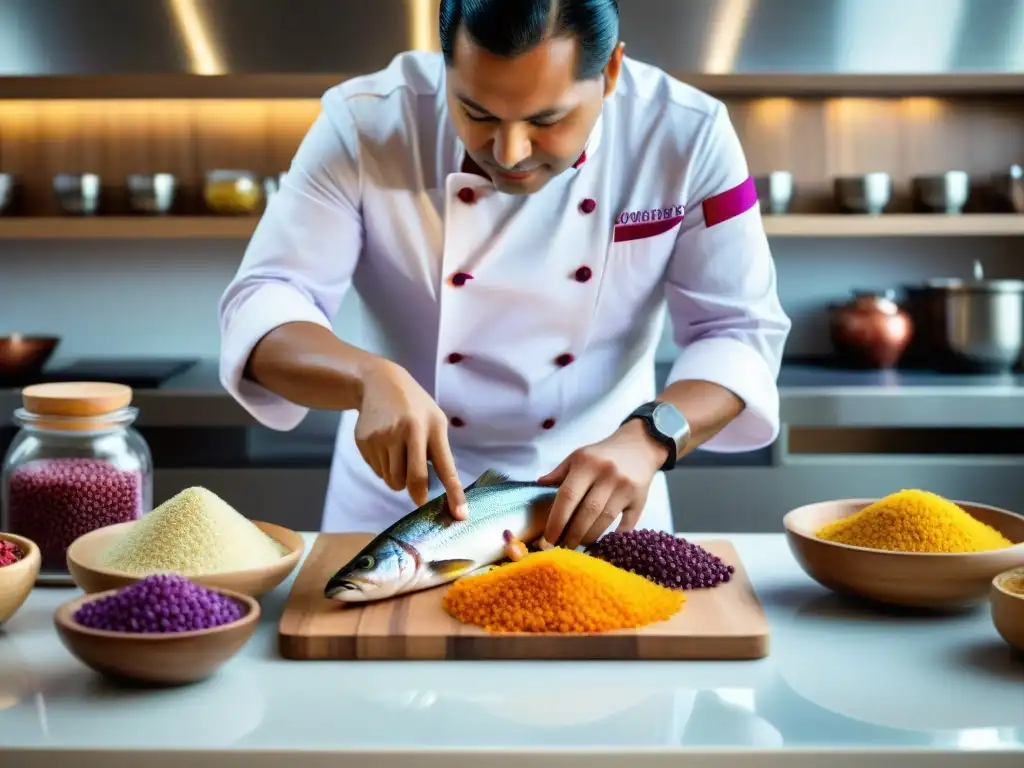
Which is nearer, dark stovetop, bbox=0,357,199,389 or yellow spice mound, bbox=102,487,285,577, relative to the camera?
yellow spice mound, bbox=102,487,285,577

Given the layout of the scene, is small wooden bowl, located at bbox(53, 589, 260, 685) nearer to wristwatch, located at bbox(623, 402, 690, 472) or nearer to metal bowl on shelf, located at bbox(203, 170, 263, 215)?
wristwatch, located at bbox(623, 402, 690, 472)

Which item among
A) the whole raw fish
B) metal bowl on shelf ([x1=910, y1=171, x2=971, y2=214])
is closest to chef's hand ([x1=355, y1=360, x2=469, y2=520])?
the whole raw fish

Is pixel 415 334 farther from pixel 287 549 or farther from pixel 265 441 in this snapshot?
pixel 265 441

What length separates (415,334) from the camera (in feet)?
6.52

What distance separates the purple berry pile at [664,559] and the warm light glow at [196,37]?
2246 mm

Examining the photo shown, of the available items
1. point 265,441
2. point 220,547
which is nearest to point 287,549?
point 220,547

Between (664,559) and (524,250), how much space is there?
24.1 inches

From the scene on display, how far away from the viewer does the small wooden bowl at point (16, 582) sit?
128cm

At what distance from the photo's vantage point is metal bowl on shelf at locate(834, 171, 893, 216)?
338 cm

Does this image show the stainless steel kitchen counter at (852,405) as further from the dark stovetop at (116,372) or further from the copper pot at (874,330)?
the copper pot at (874,330)

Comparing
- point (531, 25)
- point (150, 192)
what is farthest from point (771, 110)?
point (531, 25)

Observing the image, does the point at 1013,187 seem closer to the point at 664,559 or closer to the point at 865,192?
the point at 865,192

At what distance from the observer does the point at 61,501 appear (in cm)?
151

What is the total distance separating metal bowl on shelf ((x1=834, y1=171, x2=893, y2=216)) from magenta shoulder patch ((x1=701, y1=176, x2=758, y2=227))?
162 centimetres
